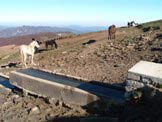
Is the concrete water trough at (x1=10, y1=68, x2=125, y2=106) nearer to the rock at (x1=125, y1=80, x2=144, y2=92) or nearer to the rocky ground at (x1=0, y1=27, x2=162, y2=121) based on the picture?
the rocky ground at (x1=0, y1=27, x2=162, y2=121)

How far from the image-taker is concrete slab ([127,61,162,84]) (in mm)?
9906

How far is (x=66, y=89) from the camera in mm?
12531

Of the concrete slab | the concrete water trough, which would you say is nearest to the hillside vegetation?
the concrete water trough

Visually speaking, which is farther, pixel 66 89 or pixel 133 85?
pixel 66 89

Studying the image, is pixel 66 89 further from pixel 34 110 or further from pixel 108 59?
pixel 108 59

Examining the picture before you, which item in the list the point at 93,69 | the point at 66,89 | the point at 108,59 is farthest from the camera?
the point at 108,59

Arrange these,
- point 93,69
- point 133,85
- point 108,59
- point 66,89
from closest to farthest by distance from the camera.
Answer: point 133,85 < point 66,89 < point 93,69 < point 108,59

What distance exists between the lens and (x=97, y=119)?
10.7m

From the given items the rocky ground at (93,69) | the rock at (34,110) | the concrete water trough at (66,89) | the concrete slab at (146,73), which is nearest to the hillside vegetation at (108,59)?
the rocky ground at (93,69)

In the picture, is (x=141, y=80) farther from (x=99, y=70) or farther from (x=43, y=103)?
(x=99, y=70)

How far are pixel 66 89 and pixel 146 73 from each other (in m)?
3.48

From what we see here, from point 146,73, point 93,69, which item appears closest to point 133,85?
point 146,73

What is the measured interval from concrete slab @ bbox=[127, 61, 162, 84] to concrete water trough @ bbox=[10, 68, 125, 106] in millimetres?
1317

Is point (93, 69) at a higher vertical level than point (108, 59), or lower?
lower
